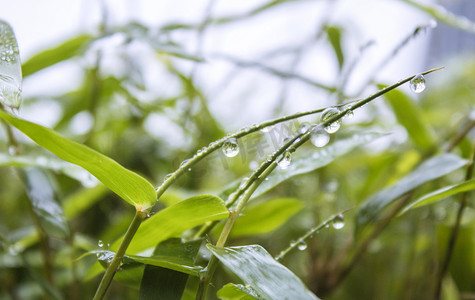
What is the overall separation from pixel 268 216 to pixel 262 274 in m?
0.18

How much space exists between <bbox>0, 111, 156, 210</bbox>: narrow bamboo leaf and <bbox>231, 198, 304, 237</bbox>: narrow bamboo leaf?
0.53 ft

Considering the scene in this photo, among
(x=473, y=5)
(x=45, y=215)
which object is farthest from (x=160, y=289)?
(x=473, y=5)

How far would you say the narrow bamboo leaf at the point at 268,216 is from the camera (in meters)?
0.35

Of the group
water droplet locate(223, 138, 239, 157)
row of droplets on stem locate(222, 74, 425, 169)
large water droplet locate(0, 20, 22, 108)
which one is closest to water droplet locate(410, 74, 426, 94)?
row of droplets on stem locate(222, 74, 425, 169)

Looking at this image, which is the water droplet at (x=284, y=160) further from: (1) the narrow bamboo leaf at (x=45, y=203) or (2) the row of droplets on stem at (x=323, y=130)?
(1) the narrow bamboo leaf at (x=45, y=203)

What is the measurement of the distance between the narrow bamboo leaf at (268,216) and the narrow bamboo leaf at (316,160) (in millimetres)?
69

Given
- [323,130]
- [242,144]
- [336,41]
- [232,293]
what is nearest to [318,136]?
[323,130]

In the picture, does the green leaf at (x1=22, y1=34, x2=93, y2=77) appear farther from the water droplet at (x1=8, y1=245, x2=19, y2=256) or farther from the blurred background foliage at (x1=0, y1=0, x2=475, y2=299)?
the water droplet at (x1=8, y1=245, x2=19, y2=256)

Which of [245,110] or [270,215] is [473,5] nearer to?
[245,110]

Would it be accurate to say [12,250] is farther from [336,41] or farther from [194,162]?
[336,41]

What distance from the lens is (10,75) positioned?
0.20 m

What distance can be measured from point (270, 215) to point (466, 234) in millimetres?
292

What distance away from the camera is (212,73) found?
80cm

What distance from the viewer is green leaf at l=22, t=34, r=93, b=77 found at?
397mm
